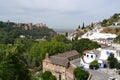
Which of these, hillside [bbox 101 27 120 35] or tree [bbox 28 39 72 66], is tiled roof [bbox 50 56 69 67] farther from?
hillside [bbox 101 27 120 35]

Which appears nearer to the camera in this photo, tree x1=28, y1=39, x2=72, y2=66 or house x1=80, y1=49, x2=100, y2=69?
house x1=80, y1=49, x2=100, y2=69

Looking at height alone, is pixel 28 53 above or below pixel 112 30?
below

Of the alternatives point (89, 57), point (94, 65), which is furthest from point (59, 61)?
point (94, 65)

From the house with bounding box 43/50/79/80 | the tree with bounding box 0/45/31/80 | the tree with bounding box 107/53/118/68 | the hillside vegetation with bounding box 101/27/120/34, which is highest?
the tree with bounding box 0/45/31/80

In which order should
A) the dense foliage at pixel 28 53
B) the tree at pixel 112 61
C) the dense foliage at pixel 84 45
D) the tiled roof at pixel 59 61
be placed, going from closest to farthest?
the dense foliage at pixel 28 53 < the tree at pixel 112 61 < the tiled roof at pixel 59 61 < the dense foliage at pixel 84 45

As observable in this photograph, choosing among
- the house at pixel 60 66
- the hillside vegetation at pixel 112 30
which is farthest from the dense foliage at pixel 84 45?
the hillside vegetation at pixel 112 30

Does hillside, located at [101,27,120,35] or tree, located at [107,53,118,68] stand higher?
hillside, located at [101,27,120,35]

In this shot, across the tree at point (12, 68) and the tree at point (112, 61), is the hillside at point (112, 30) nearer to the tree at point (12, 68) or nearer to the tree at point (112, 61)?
the tree at point (112, 61)

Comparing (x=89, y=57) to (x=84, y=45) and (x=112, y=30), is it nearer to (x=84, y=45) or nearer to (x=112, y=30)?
(x=84, y=45)

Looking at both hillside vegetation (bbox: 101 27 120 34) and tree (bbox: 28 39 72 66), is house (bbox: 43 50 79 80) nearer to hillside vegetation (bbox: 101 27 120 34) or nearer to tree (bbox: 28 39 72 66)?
tree (bbox: 28 39 72 66)

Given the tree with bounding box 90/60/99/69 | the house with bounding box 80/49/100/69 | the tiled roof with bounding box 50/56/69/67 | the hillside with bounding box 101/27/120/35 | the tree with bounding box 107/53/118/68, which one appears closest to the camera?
the tree with bounding box 107/53/118/68

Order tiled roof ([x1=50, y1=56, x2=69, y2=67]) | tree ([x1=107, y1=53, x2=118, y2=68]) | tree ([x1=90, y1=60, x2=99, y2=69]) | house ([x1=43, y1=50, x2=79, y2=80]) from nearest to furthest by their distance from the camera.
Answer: tree ([x1=107, y1=53, x2=118, y2=68]) < tree ([x1=90, y1=60, x2=99, y2=69]) < house ([x1=43, y1=50, x2=79, y2=80]) < tiled roof ([x1=50, y1=56, x2=69, y2=67])

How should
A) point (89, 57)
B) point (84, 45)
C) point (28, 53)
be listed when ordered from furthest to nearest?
point (28, 53), point (84, 45), point (89, 57)

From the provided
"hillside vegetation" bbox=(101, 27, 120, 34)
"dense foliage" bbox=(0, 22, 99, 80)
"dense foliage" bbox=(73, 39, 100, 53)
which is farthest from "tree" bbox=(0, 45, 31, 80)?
"hillside vegetation" bbox=(101, 27, 120, 34)
